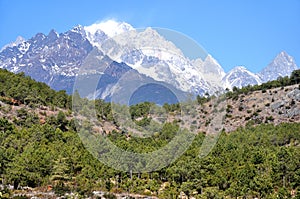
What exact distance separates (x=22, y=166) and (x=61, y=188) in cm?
383

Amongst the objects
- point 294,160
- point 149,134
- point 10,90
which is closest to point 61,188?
point 149,134

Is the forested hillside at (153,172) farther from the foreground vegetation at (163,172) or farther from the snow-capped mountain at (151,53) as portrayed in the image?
the snow-capped mountain at (151,53)

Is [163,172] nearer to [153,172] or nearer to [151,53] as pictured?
[153,172]

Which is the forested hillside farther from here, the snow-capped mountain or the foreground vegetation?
the snow-capped mountain

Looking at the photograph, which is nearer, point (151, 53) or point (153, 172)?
point (151, 53)

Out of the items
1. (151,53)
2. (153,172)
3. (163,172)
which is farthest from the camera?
(163,172)

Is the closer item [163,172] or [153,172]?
[153,172]

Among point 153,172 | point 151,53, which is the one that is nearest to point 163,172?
point 153,172

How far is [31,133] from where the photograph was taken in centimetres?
4491

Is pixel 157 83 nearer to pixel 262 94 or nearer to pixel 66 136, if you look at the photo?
pixel 66 136

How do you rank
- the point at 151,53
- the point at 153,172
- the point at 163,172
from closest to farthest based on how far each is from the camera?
the point at 151,53
the point at 153,172
the point at 163,172

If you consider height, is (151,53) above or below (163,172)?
above

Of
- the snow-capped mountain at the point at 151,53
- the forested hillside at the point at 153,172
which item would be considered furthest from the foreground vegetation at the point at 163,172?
the snow-capped mountain at the point at 151,53

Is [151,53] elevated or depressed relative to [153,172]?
elevated
